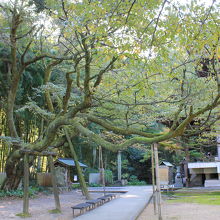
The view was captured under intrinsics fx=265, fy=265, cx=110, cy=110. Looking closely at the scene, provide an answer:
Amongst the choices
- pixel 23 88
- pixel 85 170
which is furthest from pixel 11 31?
pixel 85 170

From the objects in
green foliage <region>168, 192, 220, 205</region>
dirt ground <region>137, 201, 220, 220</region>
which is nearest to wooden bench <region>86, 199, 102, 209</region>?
dirt ground <region>137, 201, 220, 220</region>

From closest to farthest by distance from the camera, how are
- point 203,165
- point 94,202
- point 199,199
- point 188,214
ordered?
point 188,214 → point 94,202 → point 199,199 → point 203,165

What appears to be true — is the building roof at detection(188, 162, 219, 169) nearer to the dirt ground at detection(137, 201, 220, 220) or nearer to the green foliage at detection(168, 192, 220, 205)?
the green foliage at detection(168, 192, 220, 205)

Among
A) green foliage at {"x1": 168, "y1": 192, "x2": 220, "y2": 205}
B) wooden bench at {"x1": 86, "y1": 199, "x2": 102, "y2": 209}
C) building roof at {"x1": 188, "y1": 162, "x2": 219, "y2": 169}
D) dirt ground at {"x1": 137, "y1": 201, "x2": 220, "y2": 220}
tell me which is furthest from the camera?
building roof at {"x1": 188, "y1": 162, "x2": 219, "y2": 169}

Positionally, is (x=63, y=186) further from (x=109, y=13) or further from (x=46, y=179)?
(x=109, y=13)

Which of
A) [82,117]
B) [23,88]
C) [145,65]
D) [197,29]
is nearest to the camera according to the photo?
[197,29]

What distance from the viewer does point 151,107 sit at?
28.4 ft

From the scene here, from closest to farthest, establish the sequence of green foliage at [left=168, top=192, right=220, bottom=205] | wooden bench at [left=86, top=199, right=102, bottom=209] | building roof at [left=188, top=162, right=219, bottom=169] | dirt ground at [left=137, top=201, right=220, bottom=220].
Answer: dirt ground at [left=137, top=201, right=220, bottom=220] → wooden bench at [left=86, top=199, right=102, bottom=209] → green foliage at [left=168, top=192, right=220, bottom=205] → building roof at [left=188, top=162, right=219, bottom=169]

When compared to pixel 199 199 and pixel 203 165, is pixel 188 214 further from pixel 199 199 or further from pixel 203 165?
pixel 203 165

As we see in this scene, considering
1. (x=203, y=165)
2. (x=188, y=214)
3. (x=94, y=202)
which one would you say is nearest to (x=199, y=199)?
(x=188, y=214)

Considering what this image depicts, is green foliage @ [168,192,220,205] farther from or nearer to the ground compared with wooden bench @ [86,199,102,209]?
nearer to the ground

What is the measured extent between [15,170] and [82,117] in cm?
653

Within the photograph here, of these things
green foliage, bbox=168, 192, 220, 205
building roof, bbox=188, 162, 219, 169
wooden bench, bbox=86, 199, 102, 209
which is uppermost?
building roof, bbox=188, 162, 219, 169

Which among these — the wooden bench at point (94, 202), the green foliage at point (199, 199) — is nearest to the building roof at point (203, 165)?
the green foliage at point (199, 199)
